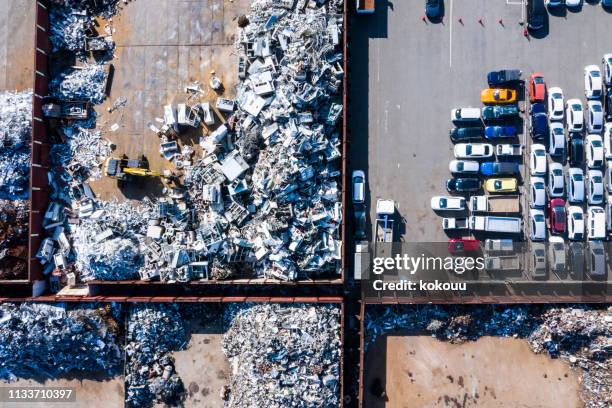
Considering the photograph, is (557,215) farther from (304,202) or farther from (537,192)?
(304,202)

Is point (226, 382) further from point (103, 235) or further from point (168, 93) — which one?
point (168, 93)

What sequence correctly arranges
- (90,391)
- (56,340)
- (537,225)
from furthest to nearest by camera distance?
(537,225), (90,391), (56,340)

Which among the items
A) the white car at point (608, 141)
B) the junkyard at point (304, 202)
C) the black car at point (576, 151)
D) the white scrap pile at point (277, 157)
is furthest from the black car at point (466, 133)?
the white car at point (608, 141)

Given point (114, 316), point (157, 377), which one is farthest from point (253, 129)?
point (157, 377)

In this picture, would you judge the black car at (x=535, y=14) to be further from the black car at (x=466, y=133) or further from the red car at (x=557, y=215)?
the red car at (x=557, y=215)

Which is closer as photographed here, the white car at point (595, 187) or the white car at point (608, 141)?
the white car at point (595, 187)

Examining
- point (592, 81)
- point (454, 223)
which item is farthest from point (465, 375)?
point (592, 81)
